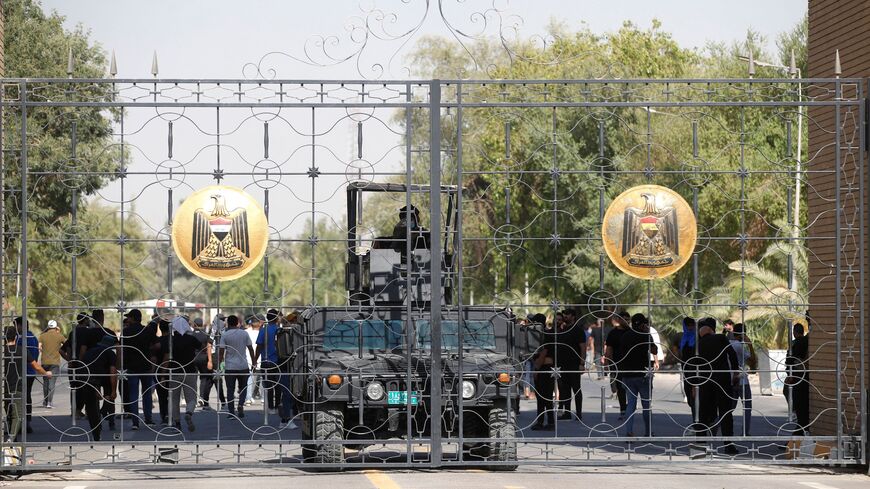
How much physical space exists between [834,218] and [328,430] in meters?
5.96

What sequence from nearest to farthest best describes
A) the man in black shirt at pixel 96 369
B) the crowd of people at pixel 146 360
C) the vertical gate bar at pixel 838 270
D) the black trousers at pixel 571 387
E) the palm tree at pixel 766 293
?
the vertical gate bar at pixel 838 270 → the man in black shirt at pixel 96 369 → the crowd of people at pixel 146 360 → the black trousers at pixel 571 387 → the palm tree at pixel 766 293

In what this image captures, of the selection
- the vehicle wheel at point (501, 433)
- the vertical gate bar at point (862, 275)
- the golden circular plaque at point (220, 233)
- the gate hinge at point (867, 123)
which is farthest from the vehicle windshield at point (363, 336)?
the gate hinge at point (867, 123)

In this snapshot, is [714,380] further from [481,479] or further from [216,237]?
[216,237]

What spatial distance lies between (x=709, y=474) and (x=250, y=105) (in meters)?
6.03

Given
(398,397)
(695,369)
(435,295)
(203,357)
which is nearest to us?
(435,295)

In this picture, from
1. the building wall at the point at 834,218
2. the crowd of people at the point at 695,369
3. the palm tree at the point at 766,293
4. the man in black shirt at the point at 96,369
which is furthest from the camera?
the palm tree at the point at 766,293

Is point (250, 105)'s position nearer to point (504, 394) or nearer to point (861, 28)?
point (504, 394)

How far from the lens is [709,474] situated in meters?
14.1

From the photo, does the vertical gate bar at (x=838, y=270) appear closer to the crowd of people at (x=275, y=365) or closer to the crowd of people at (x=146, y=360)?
the crowd of people at (x=275, y=365)

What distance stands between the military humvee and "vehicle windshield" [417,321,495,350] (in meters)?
0.01

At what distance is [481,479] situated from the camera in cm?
1342

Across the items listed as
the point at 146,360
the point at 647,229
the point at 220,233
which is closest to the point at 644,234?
the point at 647,229

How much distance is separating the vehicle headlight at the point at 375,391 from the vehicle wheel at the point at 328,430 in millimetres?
355

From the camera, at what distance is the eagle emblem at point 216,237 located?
43.6ft
